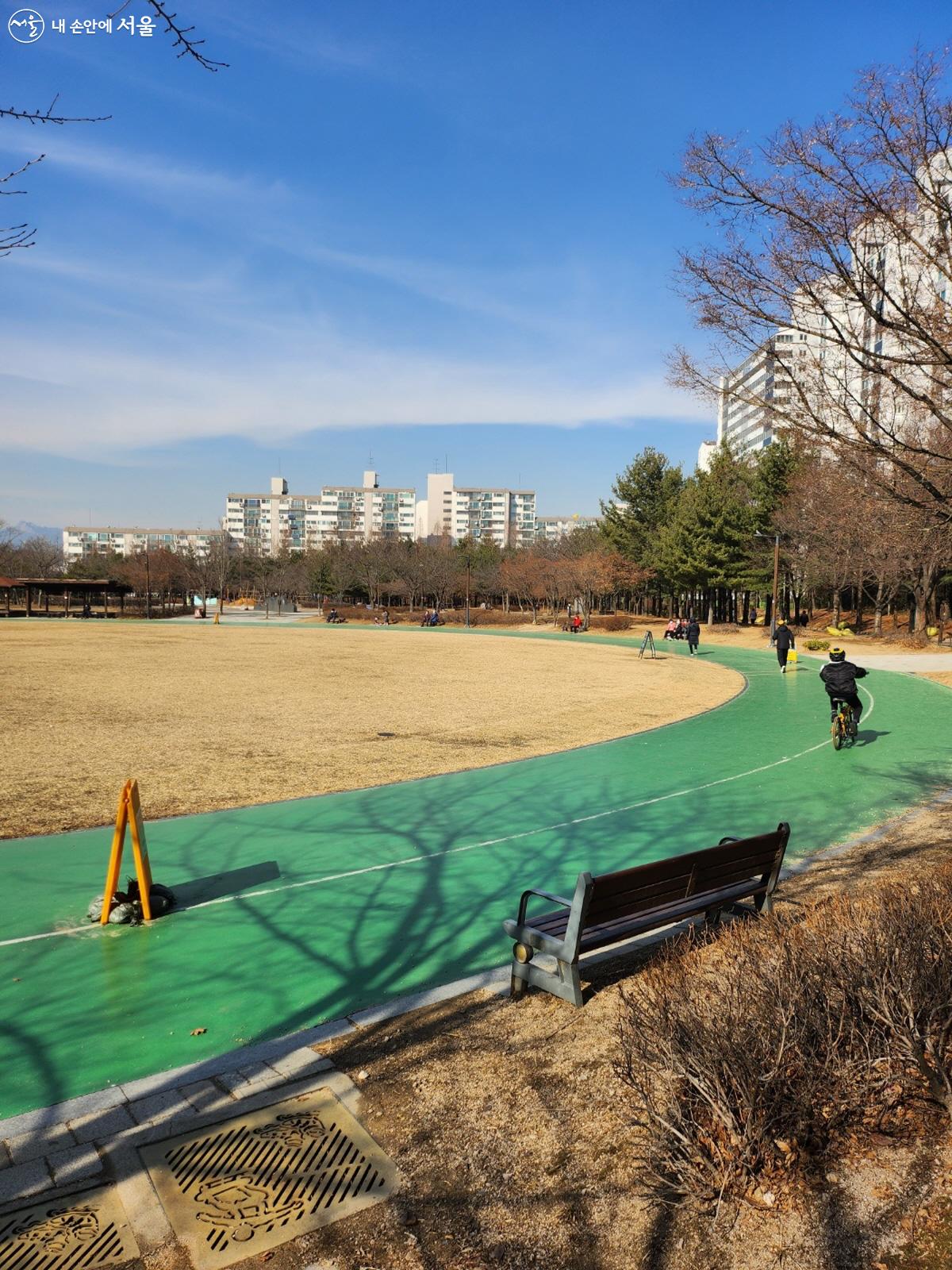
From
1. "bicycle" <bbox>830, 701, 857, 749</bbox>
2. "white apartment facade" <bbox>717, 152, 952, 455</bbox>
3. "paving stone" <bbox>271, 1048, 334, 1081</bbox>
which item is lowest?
"paving stone" <bbox>271, 1048, 334, 1081</bbox>

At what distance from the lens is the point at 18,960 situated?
6.10m

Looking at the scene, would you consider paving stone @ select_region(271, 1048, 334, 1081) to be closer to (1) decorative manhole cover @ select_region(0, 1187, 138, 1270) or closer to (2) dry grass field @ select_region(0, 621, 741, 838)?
(1) decorative manhole cover @ select_region(0, 1187, 138, 1270)

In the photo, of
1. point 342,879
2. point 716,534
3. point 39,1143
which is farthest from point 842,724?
point 716,534

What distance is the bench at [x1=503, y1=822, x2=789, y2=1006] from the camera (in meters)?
5.03

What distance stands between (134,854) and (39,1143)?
3140mm

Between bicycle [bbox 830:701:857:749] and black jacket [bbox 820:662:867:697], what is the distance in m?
0.29

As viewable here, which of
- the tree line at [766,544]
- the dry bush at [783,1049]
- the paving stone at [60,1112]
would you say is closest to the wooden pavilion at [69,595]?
the tree line at [766,544]

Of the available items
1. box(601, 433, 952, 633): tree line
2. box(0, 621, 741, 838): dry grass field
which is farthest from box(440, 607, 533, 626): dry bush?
box(0, 621, 741, 838): dry grass field

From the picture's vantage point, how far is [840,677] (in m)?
14.3

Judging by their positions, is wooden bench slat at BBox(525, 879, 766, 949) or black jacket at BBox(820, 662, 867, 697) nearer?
wooden bench slat at BBox(525, 879, 766, 949)

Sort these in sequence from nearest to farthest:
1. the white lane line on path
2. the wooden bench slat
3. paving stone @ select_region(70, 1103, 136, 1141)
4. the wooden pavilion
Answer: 1. paving stone @ select_region(70, 1103, 136, 1141)
2. the wooden bench slat
3. the white lane line on path
4. the wooden pavilion

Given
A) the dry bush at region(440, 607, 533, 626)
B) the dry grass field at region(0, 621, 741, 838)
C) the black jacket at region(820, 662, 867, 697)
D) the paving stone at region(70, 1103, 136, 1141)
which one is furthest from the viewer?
the dry bush at region(440, 607, 533, 626)

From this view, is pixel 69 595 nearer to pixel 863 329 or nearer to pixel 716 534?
pixel 716 534

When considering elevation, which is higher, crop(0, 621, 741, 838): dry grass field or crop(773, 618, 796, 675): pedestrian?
crop(773, 618, 796, 675): pedestrian
